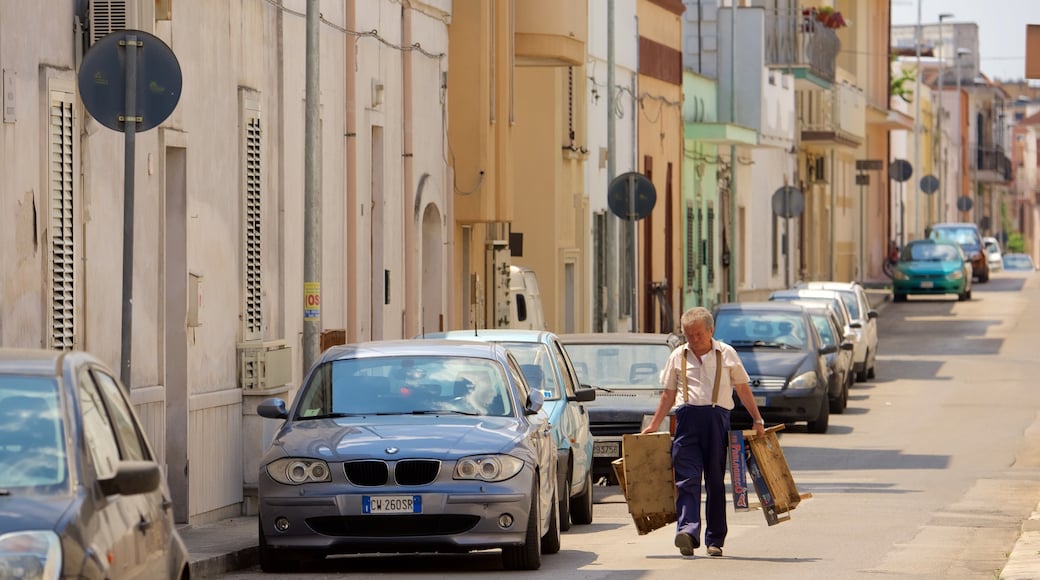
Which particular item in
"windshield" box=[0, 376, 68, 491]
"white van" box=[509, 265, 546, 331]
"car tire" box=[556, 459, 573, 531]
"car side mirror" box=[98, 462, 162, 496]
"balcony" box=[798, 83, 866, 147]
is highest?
"balcony" box=[798, 83, 866, 147]

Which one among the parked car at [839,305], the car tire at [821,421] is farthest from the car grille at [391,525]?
the parked car at [839,305]

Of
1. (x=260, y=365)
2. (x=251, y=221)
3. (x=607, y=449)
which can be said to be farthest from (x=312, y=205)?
(x=607, y=449)

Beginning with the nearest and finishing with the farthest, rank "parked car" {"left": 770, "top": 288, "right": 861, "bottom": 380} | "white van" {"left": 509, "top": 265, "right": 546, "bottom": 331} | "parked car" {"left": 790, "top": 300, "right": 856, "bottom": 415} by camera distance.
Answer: "parked car" {"left": 790, "top": 300, "right": 856, "bottom": 415}
"white van" {"left": 509, "top": 265, "right": 546, "bottom": 331}
"parked car" {"left": 770, "top": 288, "right": 861, "bottom": 380}

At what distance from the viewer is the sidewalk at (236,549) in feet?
48.6

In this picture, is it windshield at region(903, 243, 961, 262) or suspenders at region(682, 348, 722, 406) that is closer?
suspenders at region(682, 348, 722, 406)

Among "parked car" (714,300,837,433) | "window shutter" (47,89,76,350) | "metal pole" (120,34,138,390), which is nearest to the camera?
Result: "metal pole" (120,34,138,390)

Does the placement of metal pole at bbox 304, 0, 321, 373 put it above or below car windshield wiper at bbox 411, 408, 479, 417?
above

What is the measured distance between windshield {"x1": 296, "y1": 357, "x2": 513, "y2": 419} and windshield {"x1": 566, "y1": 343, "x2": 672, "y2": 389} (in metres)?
8.05

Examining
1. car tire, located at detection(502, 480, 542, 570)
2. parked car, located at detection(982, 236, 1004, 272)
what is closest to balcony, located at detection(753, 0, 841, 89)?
parked car, located at detection(982, 236, 1004, 272)

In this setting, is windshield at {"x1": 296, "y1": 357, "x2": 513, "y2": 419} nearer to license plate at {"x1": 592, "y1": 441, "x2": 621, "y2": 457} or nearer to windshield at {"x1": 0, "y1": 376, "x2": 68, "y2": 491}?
license plate at {"x1": 592, "y1": 441, "x2": 621, "y2": 457}

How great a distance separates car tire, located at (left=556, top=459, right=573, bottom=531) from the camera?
56.5ft

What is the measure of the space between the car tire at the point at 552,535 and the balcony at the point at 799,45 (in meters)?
40.0

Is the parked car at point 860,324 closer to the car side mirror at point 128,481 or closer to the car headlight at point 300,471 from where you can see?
the car headlight at point 300,471

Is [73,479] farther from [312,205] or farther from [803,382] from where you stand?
[803,382]
